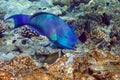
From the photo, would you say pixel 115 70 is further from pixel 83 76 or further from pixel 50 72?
pixel 50 72

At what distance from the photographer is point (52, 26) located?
9.31 ft

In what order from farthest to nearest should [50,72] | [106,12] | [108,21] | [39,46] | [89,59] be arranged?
1. [106,12]
2. [108,21]
3. [39,46]
4. [89,59]
5. [50,72]

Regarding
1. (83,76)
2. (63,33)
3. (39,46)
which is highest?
(63,33)

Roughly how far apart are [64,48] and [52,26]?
35cm

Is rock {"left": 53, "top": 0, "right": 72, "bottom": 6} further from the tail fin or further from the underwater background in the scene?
the tail fin

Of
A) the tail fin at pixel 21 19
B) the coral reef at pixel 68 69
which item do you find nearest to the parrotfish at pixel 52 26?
the tail fin at pixel 21 19

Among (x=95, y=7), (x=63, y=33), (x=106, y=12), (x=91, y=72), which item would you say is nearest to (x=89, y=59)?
(x=91, y=72)

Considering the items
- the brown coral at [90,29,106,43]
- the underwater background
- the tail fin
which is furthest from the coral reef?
the brown coral at [90,29,106,43]

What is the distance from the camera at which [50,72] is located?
2.82 m

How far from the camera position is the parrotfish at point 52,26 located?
2744mm

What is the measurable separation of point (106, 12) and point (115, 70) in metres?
3.69

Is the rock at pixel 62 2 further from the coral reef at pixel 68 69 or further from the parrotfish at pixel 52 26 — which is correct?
the parrotfish at pixel 52 26

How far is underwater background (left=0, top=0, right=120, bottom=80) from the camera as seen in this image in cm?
283

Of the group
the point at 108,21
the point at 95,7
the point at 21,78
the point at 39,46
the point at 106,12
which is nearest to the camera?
the point at 21,78
